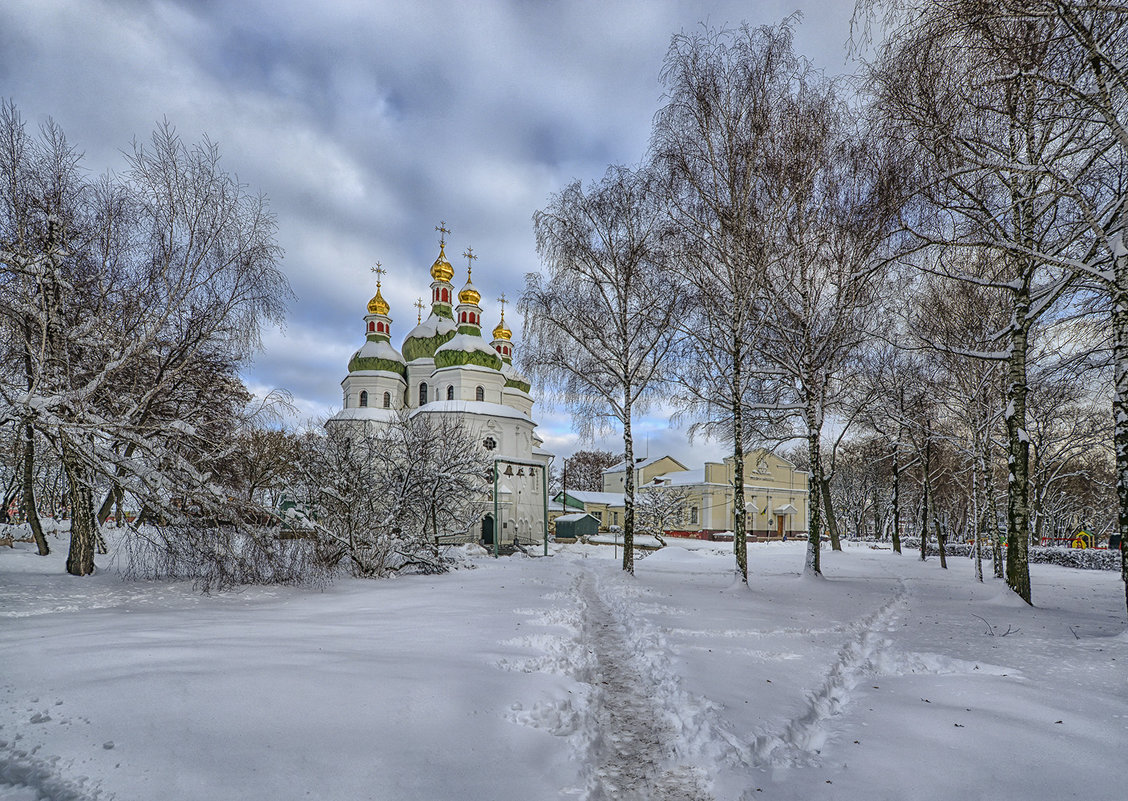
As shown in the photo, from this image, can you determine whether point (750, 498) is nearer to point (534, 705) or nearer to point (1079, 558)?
point (1079, 558)

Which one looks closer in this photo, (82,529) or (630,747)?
(630,747)

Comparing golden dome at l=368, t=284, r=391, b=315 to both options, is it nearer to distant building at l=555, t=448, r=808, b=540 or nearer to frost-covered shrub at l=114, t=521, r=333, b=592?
distant building at l=555, t=448, r=808, b=540

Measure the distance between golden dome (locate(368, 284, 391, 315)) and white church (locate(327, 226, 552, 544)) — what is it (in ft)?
0.22

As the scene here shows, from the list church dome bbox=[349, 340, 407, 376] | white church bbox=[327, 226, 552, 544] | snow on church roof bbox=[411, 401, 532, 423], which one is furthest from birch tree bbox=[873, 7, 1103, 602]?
church dome bbox=[349, 340, 407, 376]

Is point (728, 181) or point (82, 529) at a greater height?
point (728, 181)

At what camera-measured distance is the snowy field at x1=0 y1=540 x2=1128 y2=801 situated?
315cm

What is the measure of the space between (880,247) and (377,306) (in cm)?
3278

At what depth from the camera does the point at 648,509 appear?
113 feet

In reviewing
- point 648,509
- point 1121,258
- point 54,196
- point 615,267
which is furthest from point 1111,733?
point 648,509

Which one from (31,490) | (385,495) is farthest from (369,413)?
(31,490)

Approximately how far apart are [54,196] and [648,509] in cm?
3056

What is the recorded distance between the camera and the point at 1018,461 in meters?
9.35

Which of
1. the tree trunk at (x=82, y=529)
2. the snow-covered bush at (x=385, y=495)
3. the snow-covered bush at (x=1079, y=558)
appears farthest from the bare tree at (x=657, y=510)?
the tree trunk at (x=82, y=529)

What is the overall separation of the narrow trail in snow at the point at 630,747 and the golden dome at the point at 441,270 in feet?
121
